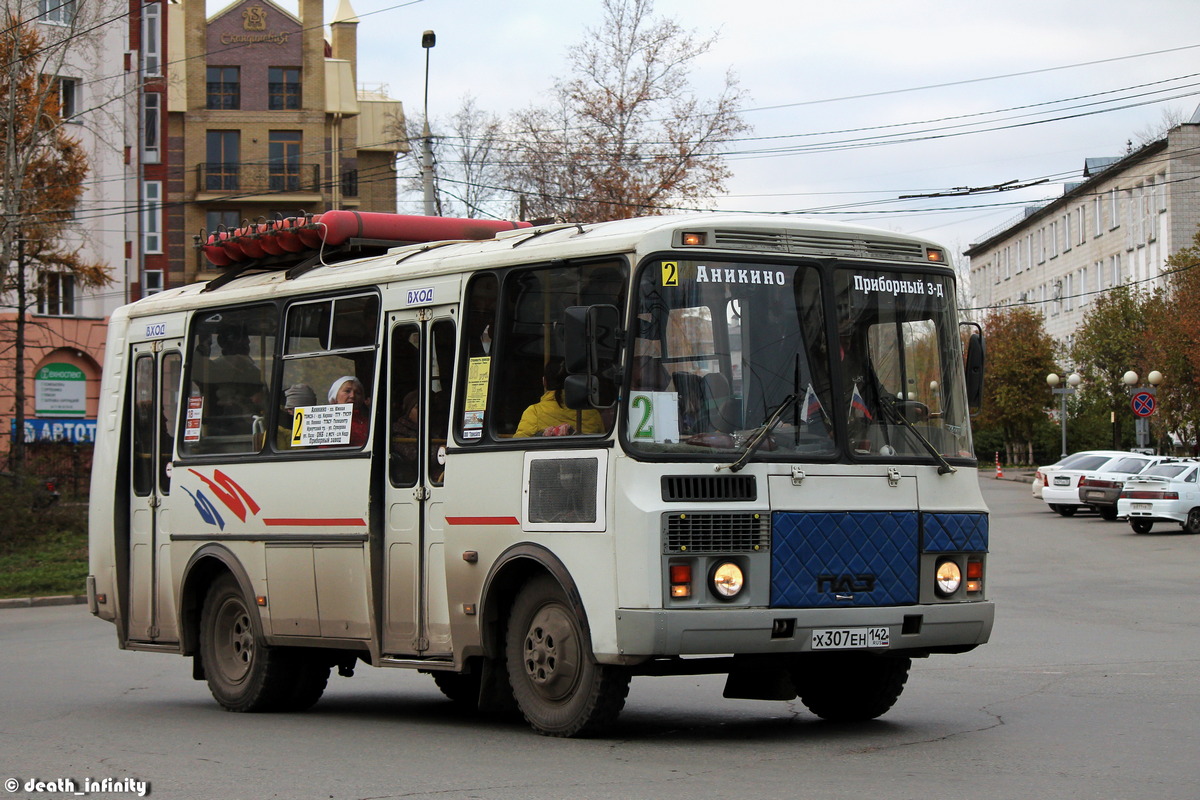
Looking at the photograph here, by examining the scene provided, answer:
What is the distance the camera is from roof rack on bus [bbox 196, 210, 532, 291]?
39.2 ft

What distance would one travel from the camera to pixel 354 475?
10.9 m

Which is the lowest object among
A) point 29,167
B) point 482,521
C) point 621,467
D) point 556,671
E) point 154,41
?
point 556,671

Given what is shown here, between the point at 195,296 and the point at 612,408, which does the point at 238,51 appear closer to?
the point at 195,296

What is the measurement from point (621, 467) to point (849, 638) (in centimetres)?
155

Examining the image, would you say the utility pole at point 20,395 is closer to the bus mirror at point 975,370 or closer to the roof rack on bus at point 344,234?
the roof rack on bus at point 344,234

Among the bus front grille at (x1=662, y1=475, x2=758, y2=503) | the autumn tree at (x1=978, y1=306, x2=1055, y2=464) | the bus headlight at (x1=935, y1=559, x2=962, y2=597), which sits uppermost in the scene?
the autumn tree at (x1=978, y1=306, x2=1055, y2=464)

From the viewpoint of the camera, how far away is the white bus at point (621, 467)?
8.77 metres

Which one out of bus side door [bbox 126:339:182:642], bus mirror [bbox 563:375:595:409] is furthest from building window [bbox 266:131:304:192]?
bus mirror [bbox 563:375:595:409]

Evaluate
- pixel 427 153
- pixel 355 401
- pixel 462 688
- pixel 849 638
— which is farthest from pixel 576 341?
pixel 427 153

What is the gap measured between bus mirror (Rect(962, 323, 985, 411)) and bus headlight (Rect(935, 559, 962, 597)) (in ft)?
3.22

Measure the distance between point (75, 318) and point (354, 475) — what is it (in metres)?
39.1

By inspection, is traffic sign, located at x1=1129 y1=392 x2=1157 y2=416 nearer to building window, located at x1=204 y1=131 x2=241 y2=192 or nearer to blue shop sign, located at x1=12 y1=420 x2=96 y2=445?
blue shop sign, located at x1=12 y1=420 x2=96 y2=445

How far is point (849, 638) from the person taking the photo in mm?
8977

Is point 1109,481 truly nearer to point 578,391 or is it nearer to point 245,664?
point 245,664
